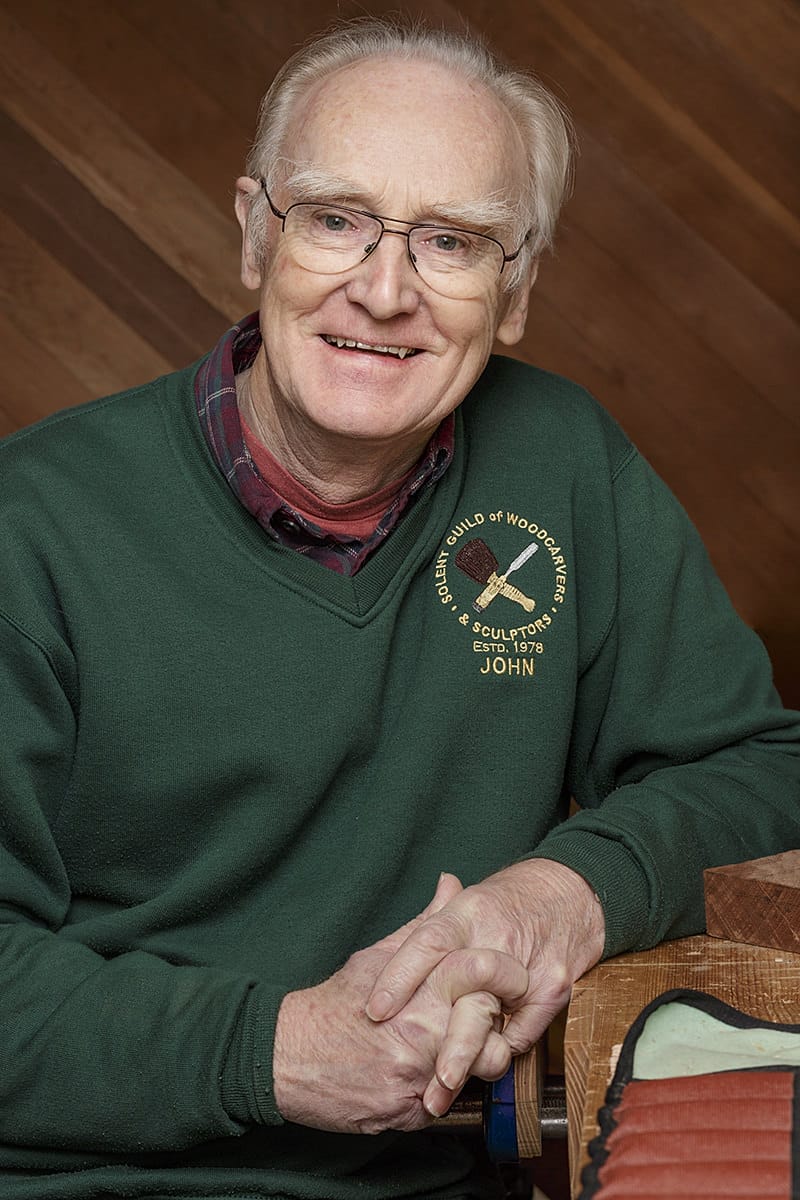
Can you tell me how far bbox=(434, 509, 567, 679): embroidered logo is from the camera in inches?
66.4

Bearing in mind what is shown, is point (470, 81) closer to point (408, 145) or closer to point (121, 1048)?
point (408, 145)

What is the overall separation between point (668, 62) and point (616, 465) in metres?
1.91

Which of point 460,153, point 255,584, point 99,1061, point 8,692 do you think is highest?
point 460,153

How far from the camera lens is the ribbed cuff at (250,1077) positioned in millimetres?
1304

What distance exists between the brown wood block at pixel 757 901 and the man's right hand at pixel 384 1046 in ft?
0.76

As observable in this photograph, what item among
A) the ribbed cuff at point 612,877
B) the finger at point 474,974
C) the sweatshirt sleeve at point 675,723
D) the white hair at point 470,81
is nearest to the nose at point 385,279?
the white hair at point 470,81

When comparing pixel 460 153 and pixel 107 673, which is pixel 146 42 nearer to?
pixel 460 153

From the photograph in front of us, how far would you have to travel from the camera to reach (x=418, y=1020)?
130 centimetres

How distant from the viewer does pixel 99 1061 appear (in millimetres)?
1325

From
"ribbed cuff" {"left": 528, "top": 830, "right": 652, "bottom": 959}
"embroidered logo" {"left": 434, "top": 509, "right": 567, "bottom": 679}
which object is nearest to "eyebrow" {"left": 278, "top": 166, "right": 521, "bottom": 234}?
"embroidered logo" {"left": 434, "top": 509, "right": 567, "bottom": 679}

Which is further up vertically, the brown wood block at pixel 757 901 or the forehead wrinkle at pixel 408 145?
the forehead wrinkle at pixel 408 145

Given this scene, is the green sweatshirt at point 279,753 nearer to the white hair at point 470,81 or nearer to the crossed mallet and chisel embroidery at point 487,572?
the crossed mallet and chisel embroidery at point 487,572

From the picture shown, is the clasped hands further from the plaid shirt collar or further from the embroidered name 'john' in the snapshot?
the plaid shirt collar

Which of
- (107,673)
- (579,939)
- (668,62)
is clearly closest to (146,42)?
(668,62)
